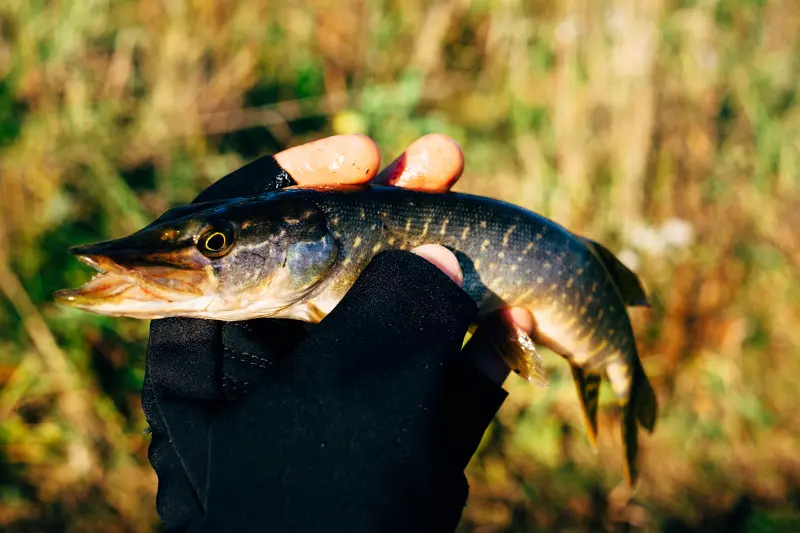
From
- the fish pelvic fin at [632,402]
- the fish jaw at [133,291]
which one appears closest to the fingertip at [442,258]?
the fish jaw at [133,291]

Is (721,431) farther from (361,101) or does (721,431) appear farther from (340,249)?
(361,101)

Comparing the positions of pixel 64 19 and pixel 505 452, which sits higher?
pixel 64 19

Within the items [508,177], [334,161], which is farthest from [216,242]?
[508,177]

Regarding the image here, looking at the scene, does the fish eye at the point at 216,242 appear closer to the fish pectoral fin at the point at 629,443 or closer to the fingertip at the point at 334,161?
the fingertip at the point at 334,161

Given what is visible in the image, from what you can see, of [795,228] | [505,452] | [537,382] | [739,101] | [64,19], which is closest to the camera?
[537,382]

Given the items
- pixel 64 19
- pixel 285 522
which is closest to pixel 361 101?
pixel 64 19

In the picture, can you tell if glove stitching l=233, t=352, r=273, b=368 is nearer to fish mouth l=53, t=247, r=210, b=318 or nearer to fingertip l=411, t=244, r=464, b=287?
fish mouth l=53, t=247, r=210, b=318
